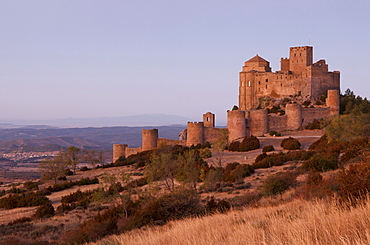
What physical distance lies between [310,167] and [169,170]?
6919mm

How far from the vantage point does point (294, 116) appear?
39.2 m

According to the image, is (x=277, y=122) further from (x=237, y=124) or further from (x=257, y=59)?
(x=257, y=59)

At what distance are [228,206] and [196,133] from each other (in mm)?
28551

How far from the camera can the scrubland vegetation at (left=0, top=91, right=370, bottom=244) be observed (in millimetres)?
5934

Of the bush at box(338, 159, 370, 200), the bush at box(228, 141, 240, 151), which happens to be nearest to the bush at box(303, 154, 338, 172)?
the bush at box(338, 159, 370, 200)

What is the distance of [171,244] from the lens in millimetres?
6449

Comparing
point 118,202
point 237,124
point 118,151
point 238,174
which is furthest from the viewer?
point 118,151

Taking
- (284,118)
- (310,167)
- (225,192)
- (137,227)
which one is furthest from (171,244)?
(284,118)

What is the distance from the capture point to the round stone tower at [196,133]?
40438 millimetres

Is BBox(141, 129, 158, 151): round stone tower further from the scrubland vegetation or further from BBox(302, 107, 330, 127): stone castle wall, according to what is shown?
BBox(302, 107, 330, 127): stone castle wall

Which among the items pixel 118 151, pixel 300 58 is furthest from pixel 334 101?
pixel 118 151

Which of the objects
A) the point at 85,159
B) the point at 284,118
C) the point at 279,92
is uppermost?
the point at 279,92

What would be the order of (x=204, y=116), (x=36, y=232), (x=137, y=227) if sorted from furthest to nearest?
(x=204, y=116) → (x=36, y=232) → (x=137, y=227)

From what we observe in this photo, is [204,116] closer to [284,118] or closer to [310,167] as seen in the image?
[284,118]
